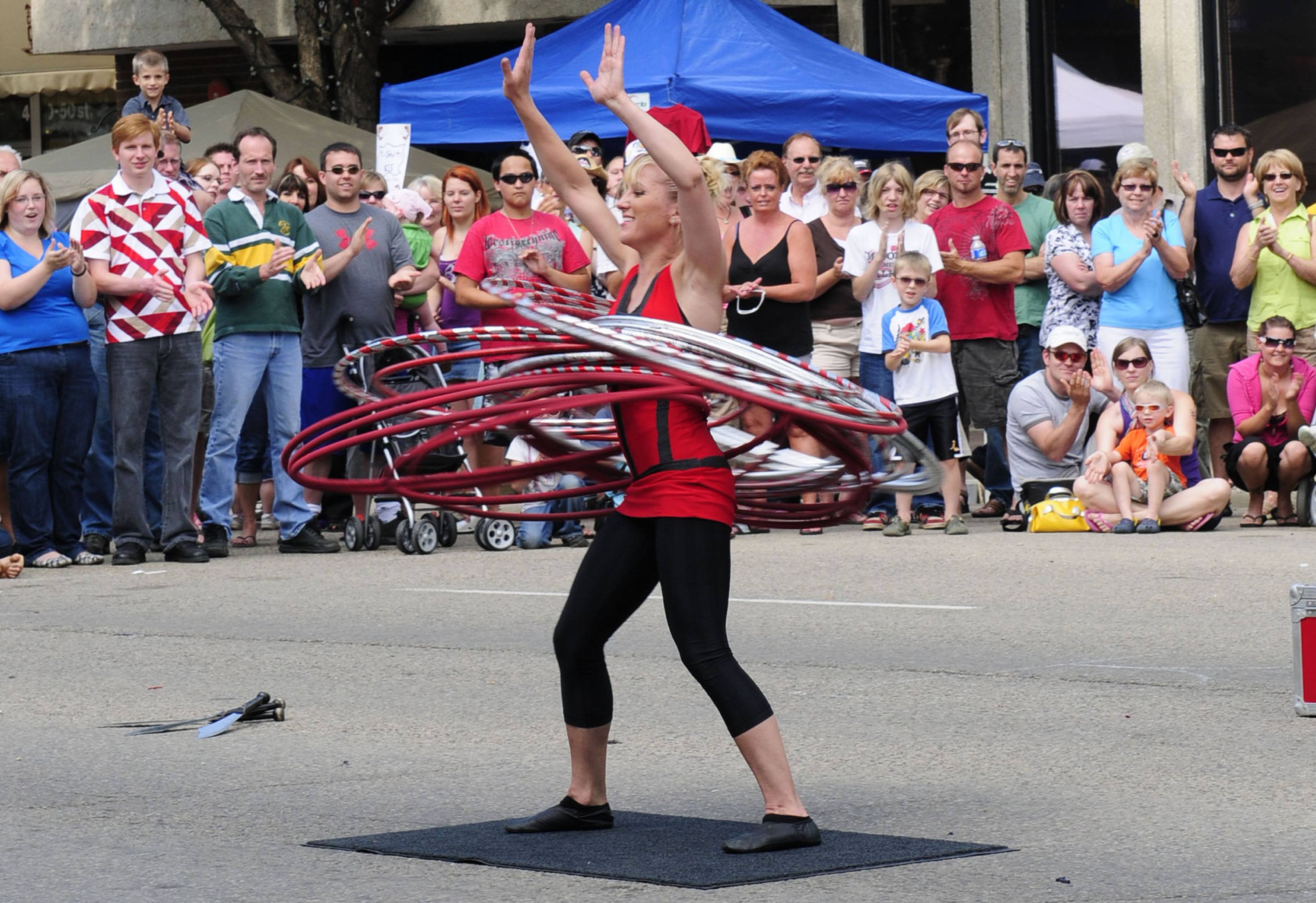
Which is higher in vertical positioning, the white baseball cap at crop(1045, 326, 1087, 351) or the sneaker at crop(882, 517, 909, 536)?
the white baseball cap at crop(1045, 326, 1087, 351)

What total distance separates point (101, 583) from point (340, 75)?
46.8ft

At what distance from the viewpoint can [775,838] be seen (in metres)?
5.46

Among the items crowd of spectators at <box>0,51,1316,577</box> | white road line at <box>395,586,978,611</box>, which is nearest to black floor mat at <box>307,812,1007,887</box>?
white road line at <box>395,586,978,611</box>

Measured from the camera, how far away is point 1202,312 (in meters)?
14.2

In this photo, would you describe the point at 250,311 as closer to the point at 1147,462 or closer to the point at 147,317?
the point at 147,317

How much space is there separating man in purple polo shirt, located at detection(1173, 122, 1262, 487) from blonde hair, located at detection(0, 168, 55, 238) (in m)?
7.66

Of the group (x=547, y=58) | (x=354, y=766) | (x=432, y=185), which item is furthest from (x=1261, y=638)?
(x=547, y=58)

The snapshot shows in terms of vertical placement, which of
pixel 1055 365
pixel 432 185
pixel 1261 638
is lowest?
pixel 1261 638

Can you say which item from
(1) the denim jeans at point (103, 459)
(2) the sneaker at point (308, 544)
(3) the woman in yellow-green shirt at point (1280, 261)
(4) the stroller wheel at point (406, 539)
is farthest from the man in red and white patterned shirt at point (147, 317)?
(3) the woman in yellow-green shirt at point (1280, 261)

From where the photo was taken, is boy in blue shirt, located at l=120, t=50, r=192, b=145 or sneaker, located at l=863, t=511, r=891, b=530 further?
boy in blue shirt, located at l=120, t=50, r=192, b=145

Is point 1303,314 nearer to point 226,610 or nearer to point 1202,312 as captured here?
point 1202,312

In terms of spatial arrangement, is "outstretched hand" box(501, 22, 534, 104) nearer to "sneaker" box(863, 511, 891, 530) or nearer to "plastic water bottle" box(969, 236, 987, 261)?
"sneaker" box(863, 511, 891, 530)

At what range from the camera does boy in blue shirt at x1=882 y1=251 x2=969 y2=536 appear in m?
13.7

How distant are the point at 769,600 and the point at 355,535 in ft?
13.1
